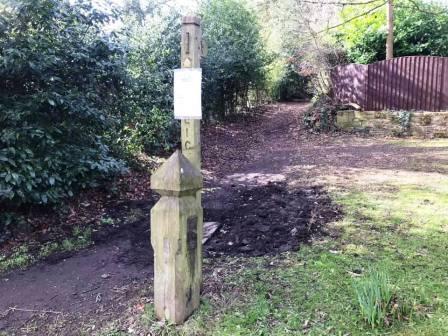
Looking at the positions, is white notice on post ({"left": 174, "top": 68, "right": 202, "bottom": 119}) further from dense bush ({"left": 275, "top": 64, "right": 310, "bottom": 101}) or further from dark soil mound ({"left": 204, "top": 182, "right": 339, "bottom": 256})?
dense bush ({"left": 275, "top": 64, "right": 310, "bottom": 101})

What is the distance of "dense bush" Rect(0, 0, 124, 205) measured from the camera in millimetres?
4129

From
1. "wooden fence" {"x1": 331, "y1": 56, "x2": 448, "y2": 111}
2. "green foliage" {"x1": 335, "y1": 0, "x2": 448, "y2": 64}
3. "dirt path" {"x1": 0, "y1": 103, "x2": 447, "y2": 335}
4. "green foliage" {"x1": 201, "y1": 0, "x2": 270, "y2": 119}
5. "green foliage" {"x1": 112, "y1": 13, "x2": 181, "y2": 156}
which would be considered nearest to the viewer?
"dirt path" {"x1": 0, "y1": 103, "x2": 447, "y2": 335}

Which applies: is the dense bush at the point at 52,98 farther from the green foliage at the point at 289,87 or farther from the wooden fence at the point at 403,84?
the green foliage at the point at 289,87

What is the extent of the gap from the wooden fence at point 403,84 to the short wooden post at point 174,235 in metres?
10.0

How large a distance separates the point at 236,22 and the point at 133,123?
769 centimetres

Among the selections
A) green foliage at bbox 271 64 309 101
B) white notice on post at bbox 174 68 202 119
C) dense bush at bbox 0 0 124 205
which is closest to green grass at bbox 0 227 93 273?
dense bush at bbox 0 0 124 205

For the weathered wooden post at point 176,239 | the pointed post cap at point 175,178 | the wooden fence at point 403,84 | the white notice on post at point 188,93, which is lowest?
the weathered wooden post at point 176,239

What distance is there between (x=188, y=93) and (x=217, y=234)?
67.2 inches

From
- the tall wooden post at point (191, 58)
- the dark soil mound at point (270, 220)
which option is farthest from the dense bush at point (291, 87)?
the tall wooden post at point (191, 58)

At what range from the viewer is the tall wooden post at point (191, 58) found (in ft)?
9.16

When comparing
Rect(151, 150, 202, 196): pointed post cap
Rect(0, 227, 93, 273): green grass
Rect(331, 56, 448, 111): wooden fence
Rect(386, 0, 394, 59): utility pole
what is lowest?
Rect(0, 227, 93, 273): green grass

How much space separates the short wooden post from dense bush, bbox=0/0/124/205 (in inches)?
88.1

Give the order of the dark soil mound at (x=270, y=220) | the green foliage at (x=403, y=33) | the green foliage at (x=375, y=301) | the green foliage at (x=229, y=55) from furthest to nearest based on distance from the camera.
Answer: the green foliage at (x=403, y=33)
the green foliage at (x=229, y=55)
the dark soil mound at (x=270, y=220)
the green foliage at (x=375, y=301)

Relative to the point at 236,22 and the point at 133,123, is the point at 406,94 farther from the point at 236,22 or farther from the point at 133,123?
the point at 133,123
